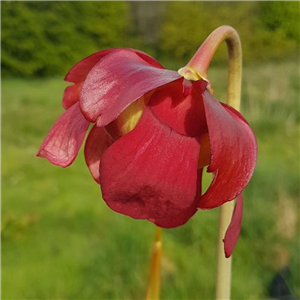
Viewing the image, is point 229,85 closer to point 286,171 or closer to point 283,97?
point 286,171

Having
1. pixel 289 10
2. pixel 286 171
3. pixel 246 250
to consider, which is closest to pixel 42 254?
pixel 246 250

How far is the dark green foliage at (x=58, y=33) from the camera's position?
173 cm

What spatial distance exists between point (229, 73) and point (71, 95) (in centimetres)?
8

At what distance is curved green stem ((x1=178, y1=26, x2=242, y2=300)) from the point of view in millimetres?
240

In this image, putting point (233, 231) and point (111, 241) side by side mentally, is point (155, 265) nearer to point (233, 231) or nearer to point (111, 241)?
point (233, 231)

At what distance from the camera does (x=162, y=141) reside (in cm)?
21

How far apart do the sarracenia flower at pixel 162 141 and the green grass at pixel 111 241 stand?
0.80 metres

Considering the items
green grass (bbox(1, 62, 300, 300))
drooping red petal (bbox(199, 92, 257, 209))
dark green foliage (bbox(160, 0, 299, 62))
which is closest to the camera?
drooping red petal (bbox(199, 92, 257, 209))

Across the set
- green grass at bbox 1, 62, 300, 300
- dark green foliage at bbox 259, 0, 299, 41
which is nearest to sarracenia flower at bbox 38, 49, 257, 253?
dark green foliage at bbox 259, 0, 299, 41

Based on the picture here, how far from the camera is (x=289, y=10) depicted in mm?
552

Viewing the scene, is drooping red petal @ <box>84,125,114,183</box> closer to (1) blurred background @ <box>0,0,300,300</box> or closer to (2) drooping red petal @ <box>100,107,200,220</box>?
(2) drooping red petal @ <box>100,107,200,220</box>

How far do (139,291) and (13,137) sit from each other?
128 cm

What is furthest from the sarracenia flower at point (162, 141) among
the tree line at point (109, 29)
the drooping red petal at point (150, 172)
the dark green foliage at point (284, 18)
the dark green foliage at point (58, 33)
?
the dark green foliage at point (58, 33)

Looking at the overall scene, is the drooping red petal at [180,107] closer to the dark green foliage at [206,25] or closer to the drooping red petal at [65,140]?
the drooping red petal at [65,140]
